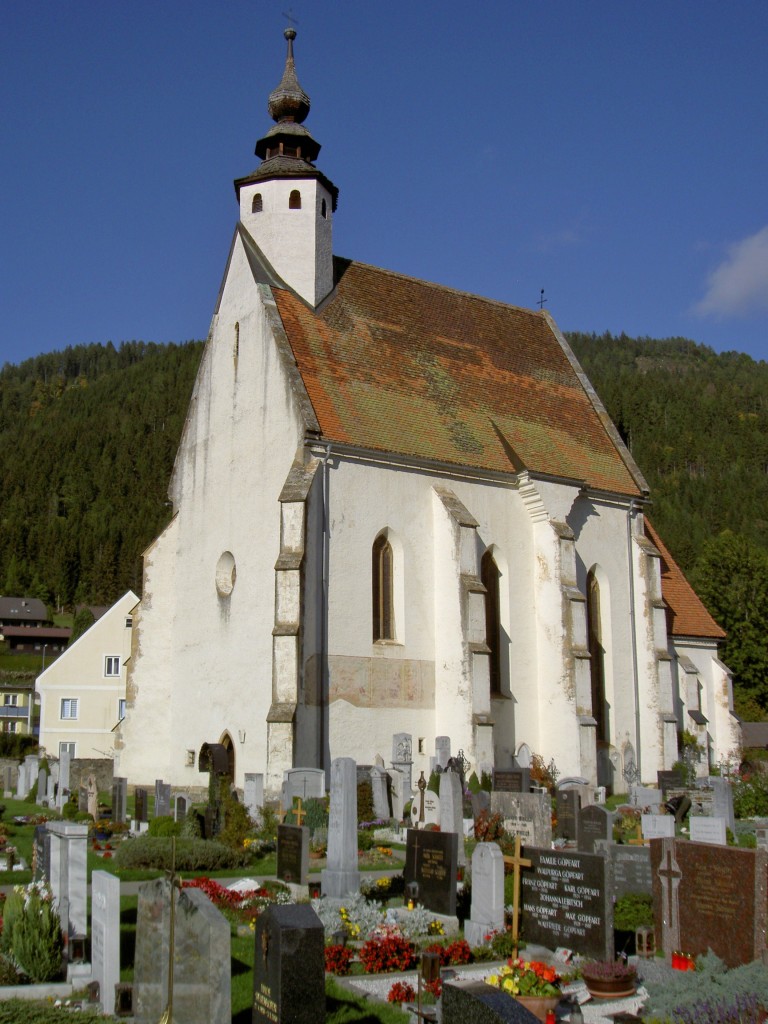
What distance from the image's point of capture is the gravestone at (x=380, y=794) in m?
Answer: 19.7

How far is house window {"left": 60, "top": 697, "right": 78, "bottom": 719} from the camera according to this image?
43.9 m

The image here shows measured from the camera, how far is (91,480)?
133875mm

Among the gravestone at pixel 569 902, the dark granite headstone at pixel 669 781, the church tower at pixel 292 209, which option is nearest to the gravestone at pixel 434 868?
the gravestone at pixel 569 902

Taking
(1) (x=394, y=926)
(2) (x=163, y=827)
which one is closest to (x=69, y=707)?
(2) (x=163, y=827)

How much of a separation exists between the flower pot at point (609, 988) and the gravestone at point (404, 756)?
11906mm

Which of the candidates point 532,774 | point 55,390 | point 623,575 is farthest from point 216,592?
point 55,390

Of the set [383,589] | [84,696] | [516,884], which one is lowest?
[516,884]

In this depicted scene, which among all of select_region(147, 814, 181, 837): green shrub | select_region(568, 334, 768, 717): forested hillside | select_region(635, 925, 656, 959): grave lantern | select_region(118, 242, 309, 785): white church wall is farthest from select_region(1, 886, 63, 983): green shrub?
select_region(568, 334, 768, 717): forested hillside

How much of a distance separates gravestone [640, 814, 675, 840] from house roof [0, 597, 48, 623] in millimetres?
92358

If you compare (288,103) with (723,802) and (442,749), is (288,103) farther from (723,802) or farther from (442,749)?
(723,802)

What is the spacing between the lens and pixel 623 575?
28812 millimetres

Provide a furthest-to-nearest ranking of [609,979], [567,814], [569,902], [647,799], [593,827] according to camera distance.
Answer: [647,799]
[567,814]
[593,827]
[569,902]
[609,979]

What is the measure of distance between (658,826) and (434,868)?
5093mm

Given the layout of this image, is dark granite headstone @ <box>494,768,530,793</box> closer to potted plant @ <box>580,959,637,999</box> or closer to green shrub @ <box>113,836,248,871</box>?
green shrub @ <box>113,836,248,871</box>
